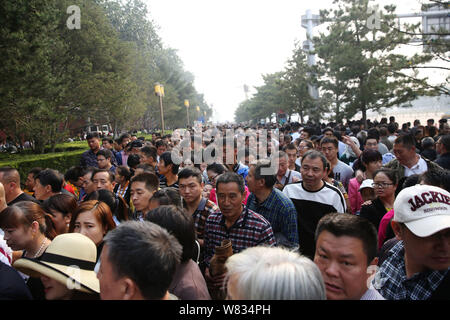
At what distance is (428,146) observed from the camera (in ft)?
23.0

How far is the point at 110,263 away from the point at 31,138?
14.6 m

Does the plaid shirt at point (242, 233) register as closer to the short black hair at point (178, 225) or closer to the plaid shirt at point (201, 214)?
the plaid shirt at point (201, 214)

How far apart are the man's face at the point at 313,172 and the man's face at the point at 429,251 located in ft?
5.91

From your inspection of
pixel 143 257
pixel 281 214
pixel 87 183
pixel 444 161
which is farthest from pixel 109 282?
pixel 444 161

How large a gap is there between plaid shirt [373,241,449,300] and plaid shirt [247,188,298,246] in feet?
3.54

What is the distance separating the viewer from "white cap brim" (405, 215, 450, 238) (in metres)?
2.02

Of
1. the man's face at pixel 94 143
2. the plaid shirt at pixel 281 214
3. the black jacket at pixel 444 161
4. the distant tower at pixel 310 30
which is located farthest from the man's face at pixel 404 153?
the distant tower at pixel 310 30

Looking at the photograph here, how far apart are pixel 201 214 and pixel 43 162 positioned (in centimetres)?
923

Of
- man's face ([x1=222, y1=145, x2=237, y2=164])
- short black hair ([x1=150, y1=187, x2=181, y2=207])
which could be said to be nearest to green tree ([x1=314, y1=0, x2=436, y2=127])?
man's face ([x1=222, y1=145, x2=237, y2=164])

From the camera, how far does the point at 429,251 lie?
2.08 m

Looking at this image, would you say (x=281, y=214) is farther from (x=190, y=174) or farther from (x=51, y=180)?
(x=51, y=180)

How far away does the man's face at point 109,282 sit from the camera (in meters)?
1.72

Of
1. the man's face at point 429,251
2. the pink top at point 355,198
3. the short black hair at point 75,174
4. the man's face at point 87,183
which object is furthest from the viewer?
the short black hair at point 75,174

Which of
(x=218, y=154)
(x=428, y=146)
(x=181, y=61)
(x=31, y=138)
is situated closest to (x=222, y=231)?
(x=218, y=154)
